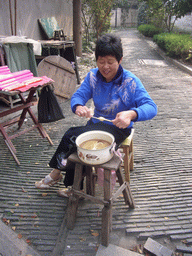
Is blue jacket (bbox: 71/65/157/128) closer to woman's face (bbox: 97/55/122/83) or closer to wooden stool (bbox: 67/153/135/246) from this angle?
woman's face (bbox: 97/55/122/83)

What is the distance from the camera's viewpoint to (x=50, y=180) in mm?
2965

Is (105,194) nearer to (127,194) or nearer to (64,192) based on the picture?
(127,194)

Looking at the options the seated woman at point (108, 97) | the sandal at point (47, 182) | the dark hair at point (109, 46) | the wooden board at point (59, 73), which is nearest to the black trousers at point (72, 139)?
the seated woman at point (108, 97)

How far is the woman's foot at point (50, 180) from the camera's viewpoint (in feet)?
9.55

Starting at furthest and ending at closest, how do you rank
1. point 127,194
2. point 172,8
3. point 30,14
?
point 172,8 → point 30,14 → point 127,194

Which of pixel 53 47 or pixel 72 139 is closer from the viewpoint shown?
pixel 72 139

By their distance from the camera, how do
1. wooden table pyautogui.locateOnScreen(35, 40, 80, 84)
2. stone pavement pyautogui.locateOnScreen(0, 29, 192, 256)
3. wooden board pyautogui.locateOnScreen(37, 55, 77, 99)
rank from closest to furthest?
stone pavement pyautogui.locateOnScreen(0, 29, 192, 256), wooden board pyautogui.locateOnScreen(37, 55, 77, 99), wooden table pyautogui.locateOnScreen(35, 40, 80, 84)

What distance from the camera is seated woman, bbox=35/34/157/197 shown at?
2215mm

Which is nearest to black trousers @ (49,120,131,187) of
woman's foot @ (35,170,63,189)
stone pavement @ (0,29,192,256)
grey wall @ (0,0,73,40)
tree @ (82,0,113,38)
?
woman's foot @ (35,170,63,189)

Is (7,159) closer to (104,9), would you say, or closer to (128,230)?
(128,230)

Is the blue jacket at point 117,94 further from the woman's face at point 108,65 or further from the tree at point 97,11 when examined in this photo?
the tree at point 97,11

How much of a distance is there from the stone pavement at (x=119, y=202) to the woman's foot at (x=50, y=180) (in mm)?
91

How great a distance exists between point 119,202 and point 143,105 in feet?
4.42

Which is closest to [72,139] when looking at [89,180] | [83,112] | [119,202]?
[83,112]
